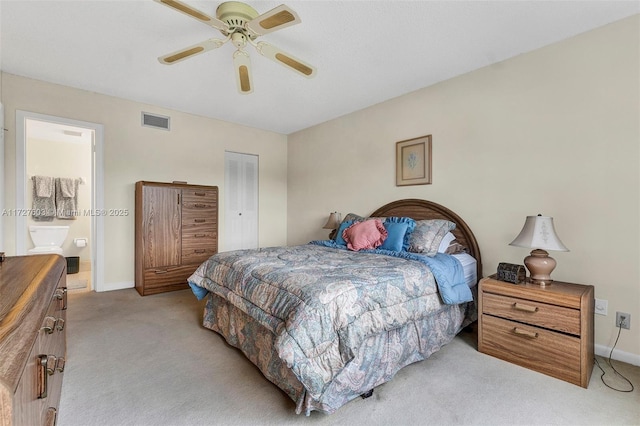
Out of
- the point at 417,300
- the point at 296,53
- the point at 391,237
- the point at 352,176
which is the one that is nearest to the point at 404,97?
the point at 352,176

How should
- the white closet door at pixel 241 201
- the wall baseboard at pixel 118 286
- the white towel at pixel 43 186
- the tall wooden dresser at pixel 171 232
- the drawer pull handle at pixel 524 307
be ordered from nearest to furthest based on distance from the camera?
the drawer pull handle at pixel 524 307 → the tall wooden dresser at pixel 171 232 → the wall baseboard at pixel 118 286 → the white closet door at pixel 241 201 → the white towel at pixel 43 186

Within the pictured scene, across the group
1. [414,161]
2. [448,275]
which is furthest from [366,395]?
[414,161]

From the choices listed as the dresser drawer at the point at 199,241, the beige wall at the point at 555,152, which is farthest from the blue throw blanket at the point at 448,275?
the dresser drawer at the point at 199,241

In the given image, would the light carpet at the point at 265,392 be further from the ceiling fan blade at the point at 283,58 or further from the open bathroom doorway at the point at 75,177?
the ceiling fan blade at the point at 283,58

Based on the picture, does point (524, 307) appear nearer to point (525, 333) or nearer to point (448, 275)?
point (525, 333)

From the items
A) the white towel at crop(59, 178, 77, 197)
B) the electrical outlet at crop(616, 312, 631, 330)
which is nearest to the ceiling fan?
the electrical outlet at crop(616, 312, 631, 330)

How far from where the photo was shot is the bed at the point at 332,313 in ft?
4.95

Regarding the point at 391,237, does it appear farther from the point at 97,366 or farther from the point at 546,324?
the point at 97,366

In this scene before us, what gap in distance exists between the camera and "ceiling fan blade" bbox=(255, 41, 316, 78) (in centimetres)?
218

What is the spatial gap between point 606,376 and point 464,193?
1.73 meters

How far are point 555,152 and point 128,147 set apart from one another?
4.74 m

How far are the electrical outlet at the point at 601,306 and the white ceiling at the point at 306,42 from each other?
6.88ft

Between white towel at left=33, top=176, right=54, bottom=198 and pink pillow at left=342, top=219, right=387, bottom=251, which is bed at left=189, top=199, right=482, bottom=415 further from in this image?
white towel at left=33, top=176, right=54, bottom=198

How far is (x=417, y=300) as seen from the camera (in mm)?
2020
